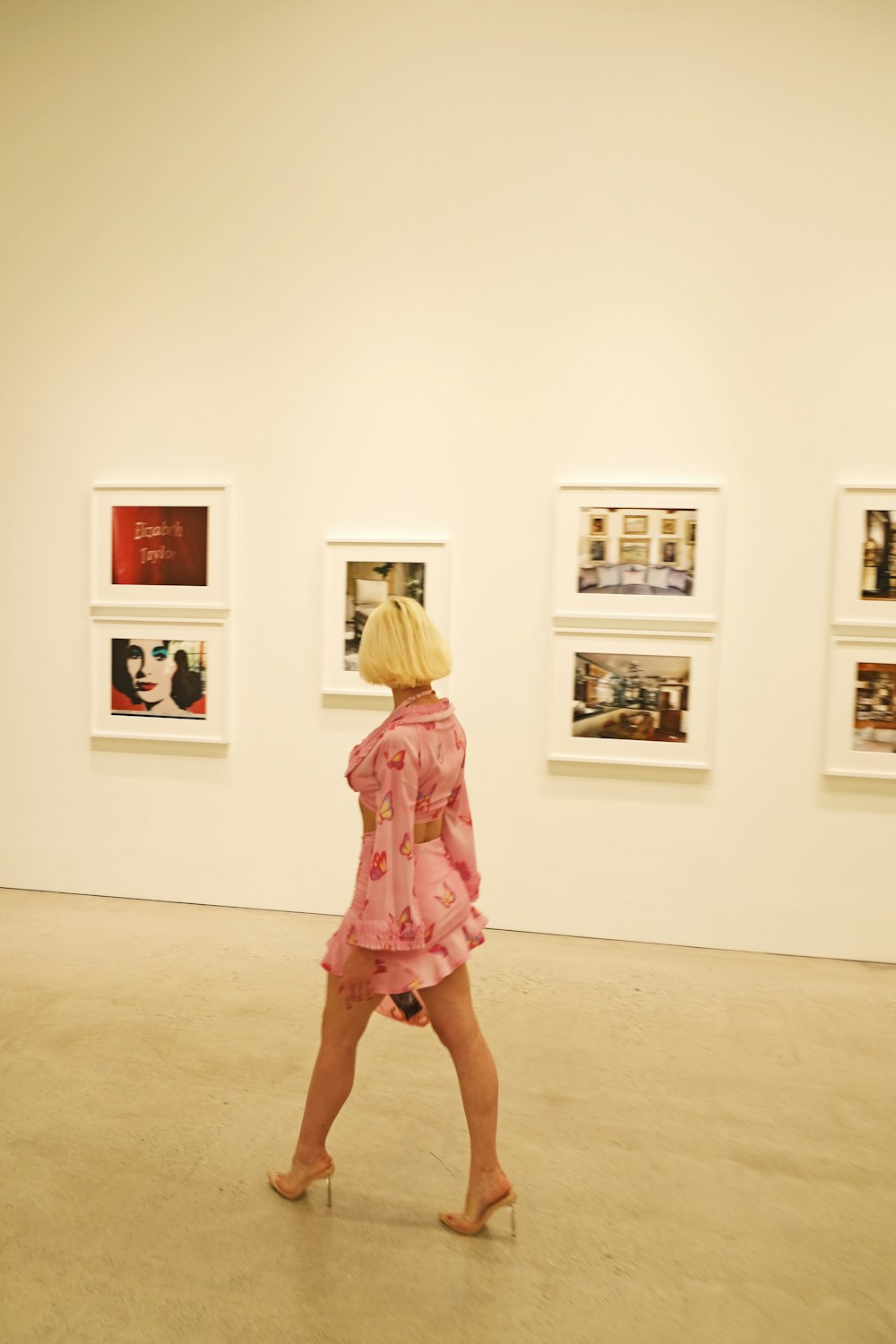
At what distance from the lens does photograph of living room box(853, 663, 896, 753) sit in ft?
17.8

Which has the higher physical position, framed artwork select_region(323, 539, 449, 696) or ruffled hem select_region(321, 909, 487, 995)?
framed artwork select_region(323, 539, 449, 696)

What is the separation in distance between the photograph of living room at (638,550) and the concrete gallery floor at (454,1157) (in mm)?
2136

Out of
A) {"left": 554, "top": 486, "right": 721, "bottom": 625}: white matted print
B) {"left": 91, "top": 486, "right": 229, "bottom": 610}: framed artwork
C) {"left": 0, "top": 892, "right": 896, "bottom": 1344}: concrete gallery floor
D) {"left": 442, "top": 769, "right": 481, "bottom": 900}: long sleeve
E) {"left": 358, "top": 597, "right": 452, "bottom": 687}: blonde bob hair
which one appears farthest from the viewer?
{"left": 91, "top": 486, "right": 229, "bottom": 610}: framed artwork

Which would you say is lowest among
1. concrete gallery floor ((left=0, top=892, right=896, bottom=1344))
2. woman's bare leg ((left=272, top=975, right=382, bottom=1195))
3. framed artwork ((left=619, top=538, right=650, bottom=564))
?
concrete gallery floor ((left=0, top=892, right=896, bottom=1344))

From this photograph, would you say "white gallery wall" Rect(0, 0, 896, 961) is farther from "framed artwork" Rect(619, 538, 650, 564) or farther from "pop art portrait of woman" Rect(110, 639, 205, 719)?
"framed artwork" Rect(619, 538, 650, 564)

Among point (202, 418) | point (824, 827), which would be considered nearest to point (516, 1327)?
point (824, 827)

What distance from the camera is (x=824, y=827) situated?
553 centimetres

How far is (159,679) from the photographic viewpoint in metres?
6.18

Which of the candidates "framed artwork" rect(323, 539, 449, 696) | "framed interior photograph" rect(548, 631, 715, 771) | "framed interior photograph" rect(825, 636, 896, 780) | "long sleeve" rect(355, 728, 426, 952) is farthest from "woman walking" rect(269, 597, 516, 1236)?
"framed interior photograph" rect(825, 636, 896, 780)

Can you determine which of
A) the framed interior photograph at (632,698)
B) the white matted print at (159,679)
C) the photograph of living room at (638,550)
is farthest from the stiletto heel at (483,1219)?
the white matted print at (159,679)

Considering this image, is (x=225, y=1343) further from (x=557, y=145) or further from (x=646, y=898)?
(x=557, y=145)

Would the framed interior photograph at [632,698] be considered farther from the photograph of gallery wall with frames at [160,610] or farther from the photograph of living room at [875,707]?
the photograph of gallery wall with frames at [160,610]

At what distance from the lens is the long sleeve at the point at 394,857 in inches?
110

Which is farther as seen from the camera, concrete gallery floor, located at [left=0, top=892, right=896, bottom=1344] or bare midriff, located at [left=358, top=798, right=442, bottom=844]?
bare midriff, located at [left=358, top=798, right=442, bottom=844]
